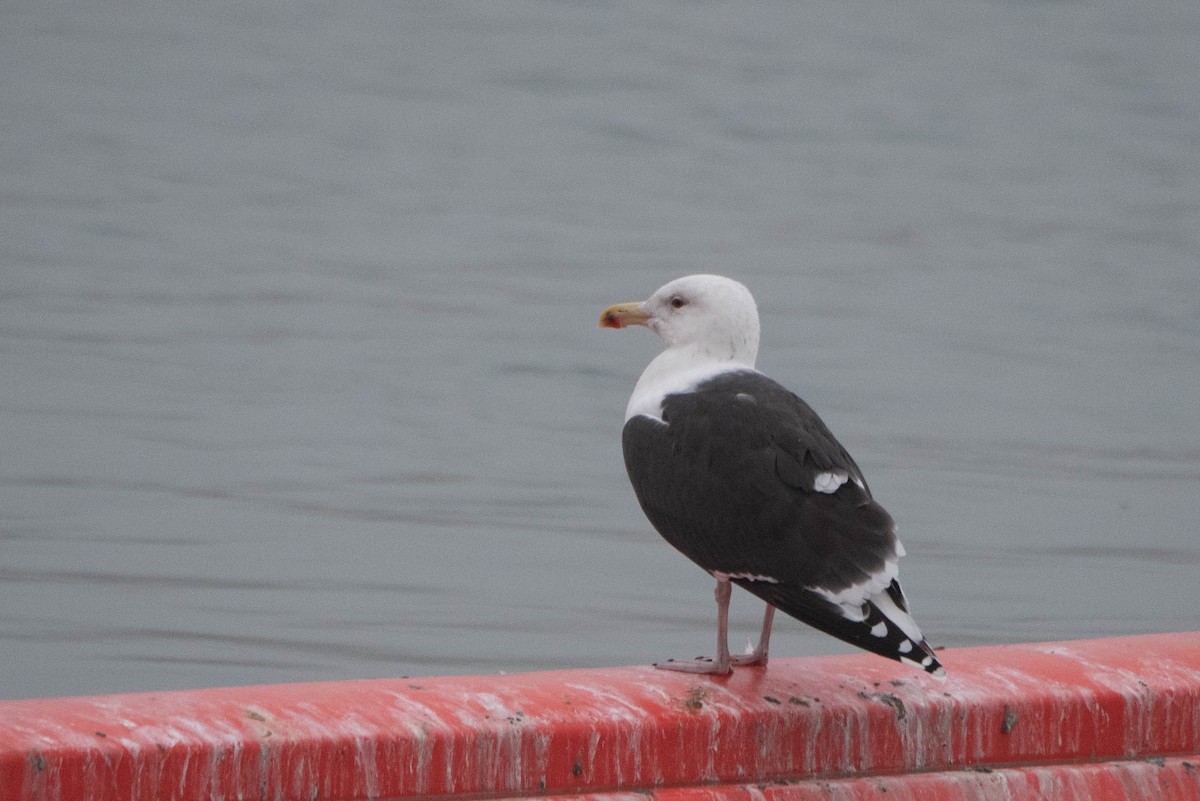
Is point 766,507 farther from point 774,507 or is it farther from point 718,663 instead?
point 718,663

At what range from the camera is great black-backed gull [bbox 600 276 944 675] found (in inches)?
115

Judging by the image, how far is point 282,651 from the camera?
5809 mm

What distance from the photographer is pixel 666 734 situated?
2.95 m

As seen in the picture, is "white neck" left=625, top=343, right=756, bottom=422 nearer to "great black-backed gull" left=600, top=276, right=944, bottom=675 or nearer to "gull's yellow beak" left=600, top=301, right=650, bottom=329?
"great black-backed gull" left=600, top=276, right=944, bottom=675

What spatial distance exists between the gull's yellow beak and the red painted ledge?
0.80m

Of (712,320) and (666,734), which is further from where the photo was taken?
(712,320)

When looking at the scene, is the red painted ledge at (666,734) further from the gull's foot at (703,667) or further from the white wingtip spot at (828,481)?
the white wingtip spot at (828,481)

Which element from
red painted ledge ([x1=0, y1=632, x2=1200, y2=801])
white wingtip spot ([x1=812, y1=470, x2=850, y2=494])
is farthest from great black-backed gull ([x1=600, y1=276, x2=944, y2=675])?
red painted ledge ([x1=0, y1=632, x2=1200, y2=801])

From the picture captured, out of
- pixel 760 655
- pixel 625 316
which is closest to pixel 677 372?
pixel 625 316

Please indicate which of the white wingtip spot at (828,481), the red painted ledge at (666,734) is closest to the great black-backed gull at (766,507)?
the white wingtip spot at (828,481)

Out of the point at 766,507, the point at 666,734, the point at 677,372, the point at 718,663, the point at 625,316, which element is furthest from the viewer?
the point at 625,316

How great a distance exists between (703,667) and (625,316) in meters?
0.84

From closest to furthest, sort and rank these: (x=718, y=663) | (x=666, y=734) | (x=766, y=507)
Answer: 1. (x=666, y=734)
2. (x=766, y=507)
3. (x=718, y=663)

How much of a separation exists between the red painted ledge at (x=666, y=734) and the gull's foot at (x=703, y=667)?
0.03 m
